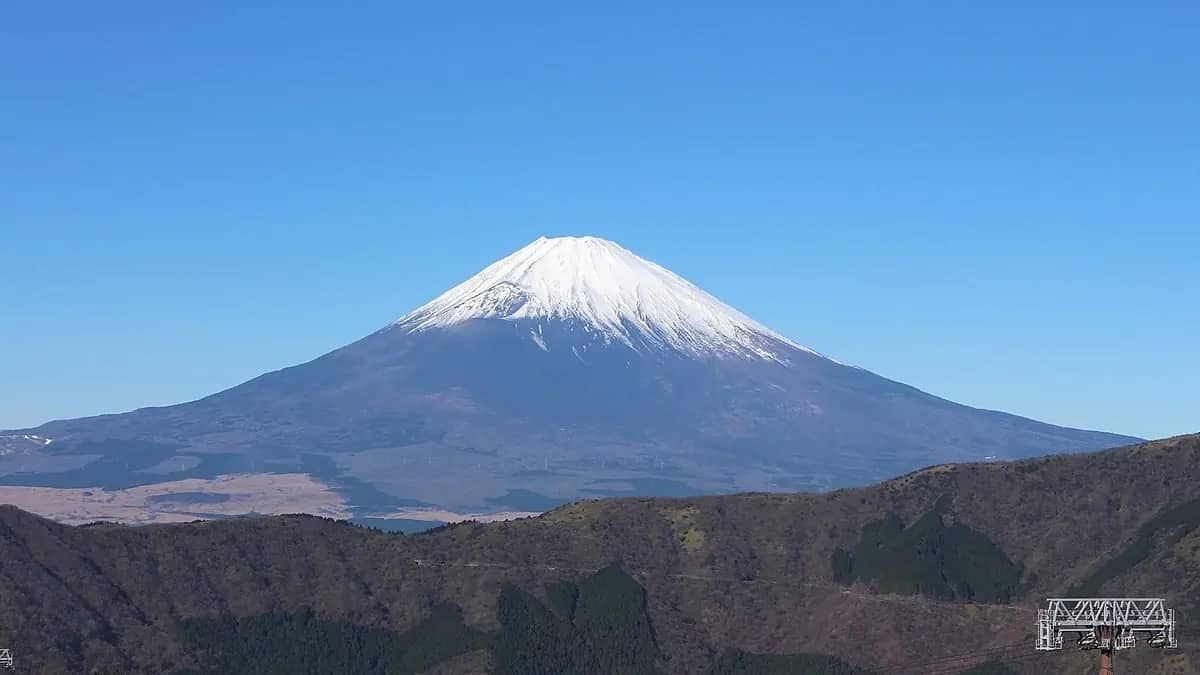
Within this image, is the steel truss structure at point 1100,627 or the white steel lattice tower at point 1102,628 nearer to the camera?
the white steel lattice tower at point 1102,628

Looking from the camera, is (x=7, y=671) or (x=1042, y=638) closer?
(x=1042, y=638)

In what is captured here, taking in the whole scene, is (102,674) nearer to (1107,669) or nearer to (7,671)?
(7,671)

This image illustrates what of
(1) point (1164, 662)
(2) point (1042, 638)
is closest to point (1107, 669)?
(2) point (1042, 638)

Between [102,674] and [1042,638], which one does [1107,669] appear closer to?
[1042,638]

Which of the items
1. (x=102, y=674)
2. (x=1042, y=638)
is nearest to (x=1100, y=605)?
(x=1042, y=638)

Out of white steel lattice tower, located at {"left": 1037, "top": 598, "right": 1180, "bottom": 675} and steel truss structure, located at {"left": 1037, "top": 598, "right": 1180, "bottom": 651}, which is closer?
white steel lattice tower, located at {"left": 1037, "top": 598, "right": 1180, "bottom": 675}

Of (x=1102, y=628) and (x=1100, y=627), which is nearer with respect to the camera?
(x=1100, y=627)

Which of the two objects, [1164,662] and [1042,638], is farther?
[1164,662]

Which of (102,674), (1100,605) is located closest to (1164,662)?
(1100,605)
